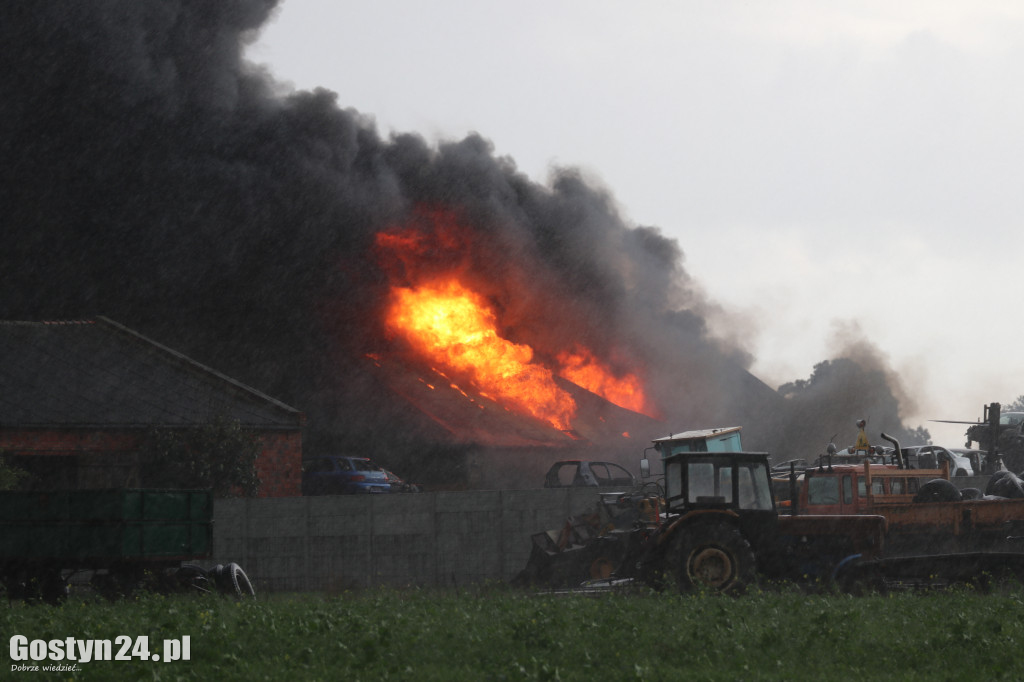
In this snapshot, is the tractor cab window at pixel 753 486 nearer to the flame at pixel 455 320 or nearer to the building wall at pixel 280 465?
the building wall at pixel 280 465

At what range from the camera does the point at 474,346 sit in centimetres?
4700

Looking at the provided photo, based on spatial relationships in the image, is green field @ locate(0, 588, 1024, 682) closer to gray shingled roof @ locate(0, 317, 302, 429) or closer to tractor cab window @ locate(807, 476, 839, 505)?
tractor cab window @ locate(807, 476, 839, 505)

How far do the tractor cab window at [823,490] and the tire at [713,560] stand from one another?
542 centimetres

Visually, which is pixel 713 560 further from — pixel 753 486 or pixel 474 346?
pixel 474 346

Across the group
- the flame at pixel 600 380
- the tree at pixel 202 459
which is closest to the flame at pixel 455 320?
the flame at pixel 600 380

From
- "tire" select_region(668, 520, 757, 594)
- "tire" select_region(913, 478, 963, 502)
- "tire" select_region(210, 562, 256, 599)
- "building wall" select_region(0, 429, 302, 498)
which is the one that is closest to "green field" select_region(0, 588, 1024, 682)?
"tire" select_region(668, 520, 757, 594)

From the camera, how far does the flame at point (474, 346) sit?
4634cm

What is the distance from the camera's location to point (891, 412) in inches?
2383

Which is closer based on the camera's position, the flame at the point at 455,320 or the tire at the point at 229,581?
the tire at the point at 229,581

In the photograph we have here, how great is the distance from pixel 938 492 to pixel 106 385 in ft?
74.0

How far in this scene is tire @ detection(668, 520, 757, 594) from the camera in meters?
15.7

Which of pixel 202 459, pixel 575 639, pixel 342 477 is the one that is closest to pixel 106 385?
pixel 202 459

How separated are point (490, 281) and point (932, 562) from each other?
114ft

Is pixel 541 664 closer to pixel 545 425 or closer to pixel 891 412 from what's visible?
pixel 545 425
